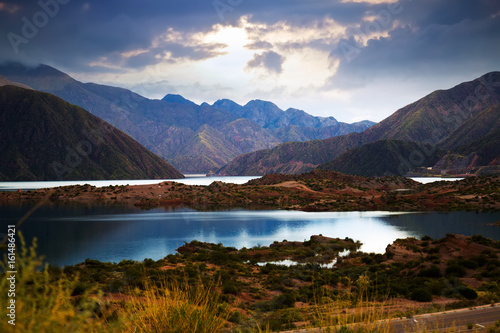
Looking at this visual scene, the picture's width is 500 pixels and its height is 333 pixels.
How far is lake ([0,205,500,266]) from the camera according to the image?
1766 inches

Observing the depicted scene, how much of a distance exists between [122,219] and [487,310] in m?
66.4

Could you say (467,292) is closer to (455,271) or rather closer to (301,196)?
(455,271)

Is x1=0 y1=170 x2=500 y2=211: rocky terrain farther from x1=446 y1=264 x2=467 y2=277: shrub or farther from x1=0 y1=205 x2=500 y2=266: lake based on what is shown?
x1=446 y1=264 x2=467 y2=277: shrub

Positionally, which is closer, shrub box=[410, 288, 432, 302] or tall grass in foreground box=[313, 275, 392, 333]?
tall grass in foreground box=[313, 275, 392, 333]

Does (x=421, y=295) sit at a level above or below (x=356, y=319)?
below

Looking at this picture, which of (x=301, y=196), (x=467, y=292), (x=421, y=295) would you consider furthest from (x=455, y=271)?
(x=301, y=196)

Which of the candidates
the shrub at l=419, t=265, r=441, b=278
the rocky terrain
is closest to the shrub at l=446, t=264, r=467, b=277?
the shrub at l=419, t=265, r=441, b=278

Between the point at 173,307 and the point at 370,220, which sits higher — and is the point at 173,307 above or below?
above

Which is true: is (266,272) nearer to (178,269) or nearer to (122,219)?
(178,269)

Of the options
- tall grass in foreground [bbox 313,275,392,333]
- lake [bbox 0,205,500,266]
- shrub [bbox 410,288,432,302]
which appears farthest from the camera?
lake [bbox 0,205,500,266]

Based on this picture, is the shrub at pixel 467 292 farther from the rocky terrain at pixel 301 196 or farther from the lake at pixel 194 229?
the rocky terrain at pixel 301 196

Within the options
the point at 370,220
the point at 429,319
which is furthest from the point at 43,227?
the point at 429,319

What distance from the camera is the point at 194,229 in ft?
201

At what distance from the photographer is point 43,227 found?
60562 mm
